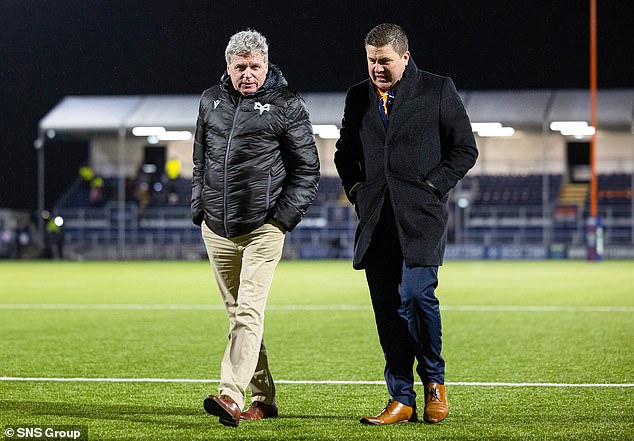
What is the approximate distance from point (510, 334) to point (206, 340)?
3033 millimetres

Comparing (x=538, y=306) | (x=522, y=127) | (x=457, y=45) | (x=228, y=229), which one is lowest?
(x=538, y=306)

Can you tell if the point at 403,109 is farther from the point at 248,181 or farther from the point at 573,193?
the point at 573,193

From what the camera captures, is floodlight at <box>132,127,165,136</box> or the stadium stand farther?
floodlight at <box>132,127,165,136</box>

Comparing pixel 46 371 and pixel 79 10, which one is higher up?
pixel 79 10

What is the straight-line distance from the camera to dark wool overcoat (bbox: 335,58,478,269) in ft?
18.0

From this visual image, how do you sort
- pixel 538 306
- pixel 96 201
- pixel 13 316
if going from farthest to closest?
pixel 96 201 → pixel 538 306 → pixel 13 316

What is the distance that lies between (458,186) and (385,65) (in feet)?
131

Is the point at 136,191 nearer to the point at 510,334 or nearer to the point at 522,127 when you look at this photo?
the point at 522,127

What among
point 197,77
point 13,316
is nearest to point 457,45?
point 197,77

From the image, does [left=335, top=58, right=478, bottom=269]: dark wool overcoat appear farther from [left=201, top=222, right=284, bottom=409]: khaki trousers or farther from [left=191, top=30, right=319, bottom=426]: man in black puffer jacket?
[left=201, top=222, right=284, bottom=409]: khaki trousers

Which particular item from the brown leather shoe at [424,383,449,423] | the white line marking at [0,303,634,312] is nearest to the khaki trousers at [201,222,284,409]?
the brown leather shoe at [424,383,449,423]

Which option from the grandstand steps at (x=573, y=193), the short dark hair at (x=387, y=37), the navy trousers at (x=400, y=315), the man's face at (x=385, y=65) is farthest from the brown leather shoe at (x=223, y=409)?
the grandstand steps at (x=573, y=193)

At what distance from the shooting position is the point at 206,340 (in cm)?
1009

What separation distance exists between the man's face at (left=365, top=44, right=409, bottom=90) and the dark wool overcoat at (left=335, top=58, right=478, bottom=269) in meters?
0.07
